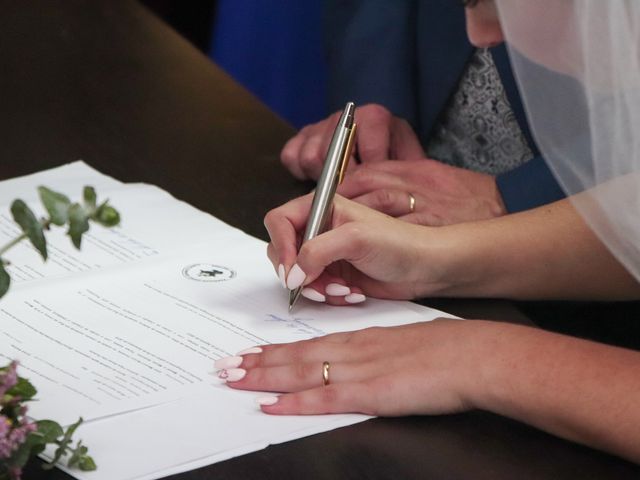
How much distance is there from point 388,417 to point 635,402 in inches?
7.0

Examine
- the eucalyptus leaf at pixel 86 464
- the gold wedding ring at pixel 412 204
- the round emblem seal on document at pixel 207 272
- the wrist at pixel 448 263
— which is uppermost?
the gold wedding ring at pixel 412 204

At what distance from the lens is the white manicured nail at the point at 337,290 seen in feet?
3.35

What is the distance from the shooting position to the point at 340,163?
105 cm

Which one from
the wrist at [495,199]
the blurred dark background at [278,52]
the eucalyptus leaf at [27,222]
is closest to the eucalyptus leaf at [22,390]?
the eucalyptus leaf at [27,222]

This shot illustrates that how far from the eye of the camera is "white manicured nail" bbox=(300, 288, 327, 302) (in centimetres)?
103

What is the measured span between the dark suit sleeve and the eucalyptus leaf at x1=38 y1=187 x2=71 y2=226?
0.75 meters

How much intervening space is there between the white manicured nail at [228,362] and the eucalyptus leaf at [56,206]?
12.0 inches

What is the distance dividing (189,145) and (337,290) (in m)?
0.45

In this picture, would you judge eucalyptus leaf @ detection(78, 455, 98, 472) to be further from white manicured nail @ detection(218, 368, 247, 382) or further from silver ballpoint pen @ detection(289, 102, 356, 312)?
silver ballpoint pen @ detection(289, 102, 356, 312)

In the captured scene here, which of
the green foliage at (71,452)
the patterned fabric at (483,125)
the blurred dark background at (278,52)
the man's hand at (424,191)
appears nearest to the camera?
the green foliage at (71,452)

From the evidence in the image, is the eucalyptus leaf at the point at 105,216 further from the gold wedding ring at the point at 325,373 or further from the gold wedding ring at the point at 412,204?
the gold wedding ring at the point at 412,204

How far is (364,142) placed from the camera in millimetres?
1400

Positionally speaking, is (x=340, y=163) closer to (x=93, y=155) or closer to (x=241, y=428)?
(x=241, y=428)

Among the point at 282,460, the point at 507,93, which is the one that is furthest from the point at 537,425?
the point at 507,93
